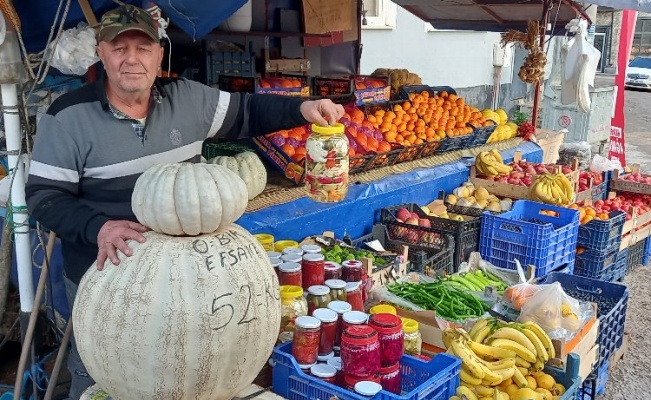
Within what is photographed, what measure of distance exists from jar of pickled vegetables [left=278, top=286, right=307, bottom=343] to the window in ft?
32.9

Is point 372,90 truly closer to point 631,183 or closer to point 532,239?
point 532,239

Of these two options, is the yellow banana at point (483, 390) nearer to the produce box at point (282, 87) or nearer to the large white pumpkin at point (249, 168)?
the large white pumpkin at point (249, 168)

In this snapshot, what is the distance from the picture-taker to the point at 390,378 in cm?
279

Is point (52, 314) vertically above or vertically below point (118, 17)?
below

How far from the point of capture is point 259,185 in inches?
197

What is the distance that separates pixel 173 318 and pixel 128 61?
3.83 ft

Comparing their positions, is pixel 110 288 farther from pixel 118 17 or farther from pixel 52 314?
pixel 52 314

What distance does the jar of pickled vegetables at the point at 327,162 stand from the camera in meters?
3.10

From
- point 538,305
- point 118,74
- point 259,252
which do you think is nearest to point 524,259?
point 538,305

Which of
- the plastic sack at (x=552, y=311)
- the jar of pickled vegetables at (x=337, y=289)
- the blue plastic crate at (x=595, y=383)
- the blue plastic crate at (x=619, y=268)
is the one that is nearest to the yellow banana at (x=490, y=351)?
the plastic sack at (x=552, y=311)

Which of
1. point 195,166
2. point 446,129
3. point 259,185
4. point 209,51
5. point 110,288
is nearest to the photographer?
point 110,288

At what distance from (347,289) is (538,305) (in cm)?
126

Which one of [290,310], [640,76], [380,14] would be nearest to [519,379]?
[290,310]

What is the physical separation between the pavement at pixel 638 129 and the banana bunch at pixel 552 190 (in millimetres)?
7016
